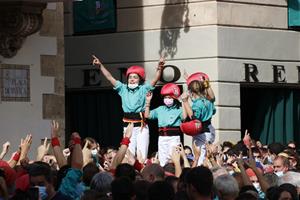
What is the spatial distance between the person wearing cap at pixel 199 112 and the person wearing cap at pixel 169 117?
0.30m

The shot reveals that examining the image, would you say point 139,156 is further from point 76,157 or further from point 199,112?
point 76,157

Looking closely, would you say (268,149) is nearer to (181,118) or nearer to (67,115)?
(181,118)

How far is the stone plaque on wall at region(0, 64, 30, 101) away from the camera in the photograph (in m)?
19.6

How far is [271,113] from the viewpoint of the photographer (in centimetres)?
2647

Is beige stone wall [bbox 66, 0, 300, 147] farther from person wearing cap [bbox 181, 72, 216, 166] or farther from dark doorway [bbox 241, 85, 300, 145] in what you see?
person wearing cap [bbox 181, 72, 216, 166]

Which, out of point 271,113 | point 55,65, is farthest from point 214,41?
point 55,65

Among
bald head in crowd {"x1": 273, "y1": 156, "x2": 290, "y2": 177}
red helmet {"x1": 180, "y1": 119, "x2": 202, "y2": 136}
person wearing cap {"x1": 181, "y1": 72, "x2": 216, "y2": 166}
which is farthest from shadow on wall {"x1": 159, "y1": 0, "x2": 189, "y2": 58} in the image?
bald head in crowd {"x1": 273, "y1": 156, "x2": 290, "y2": 177}

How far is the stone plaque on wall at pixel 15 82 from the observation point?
19.6m

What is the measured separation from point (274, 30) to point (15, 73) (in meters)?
7.56

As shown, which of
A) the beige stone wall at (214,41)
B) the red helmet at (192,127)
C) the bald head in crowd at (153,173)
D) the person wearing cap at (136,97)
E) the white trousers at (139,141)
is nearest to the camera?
the bald head in crowd at (153,173)

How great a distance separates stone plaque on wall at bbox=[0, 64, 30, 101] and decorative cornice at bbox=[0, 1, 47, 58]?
224mm

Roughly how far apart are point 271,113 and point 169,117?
705 cm

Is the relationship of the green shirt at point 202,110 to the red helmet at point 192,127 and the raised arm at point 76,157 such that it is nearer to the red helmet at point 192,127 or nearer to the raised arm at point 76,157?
the red helmet at point 192,127

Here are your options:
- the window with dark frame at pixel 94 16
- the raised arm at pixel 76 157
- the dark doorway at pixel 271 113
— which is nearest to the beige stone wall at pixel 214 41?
the window with dark frame at pixel 94 16
